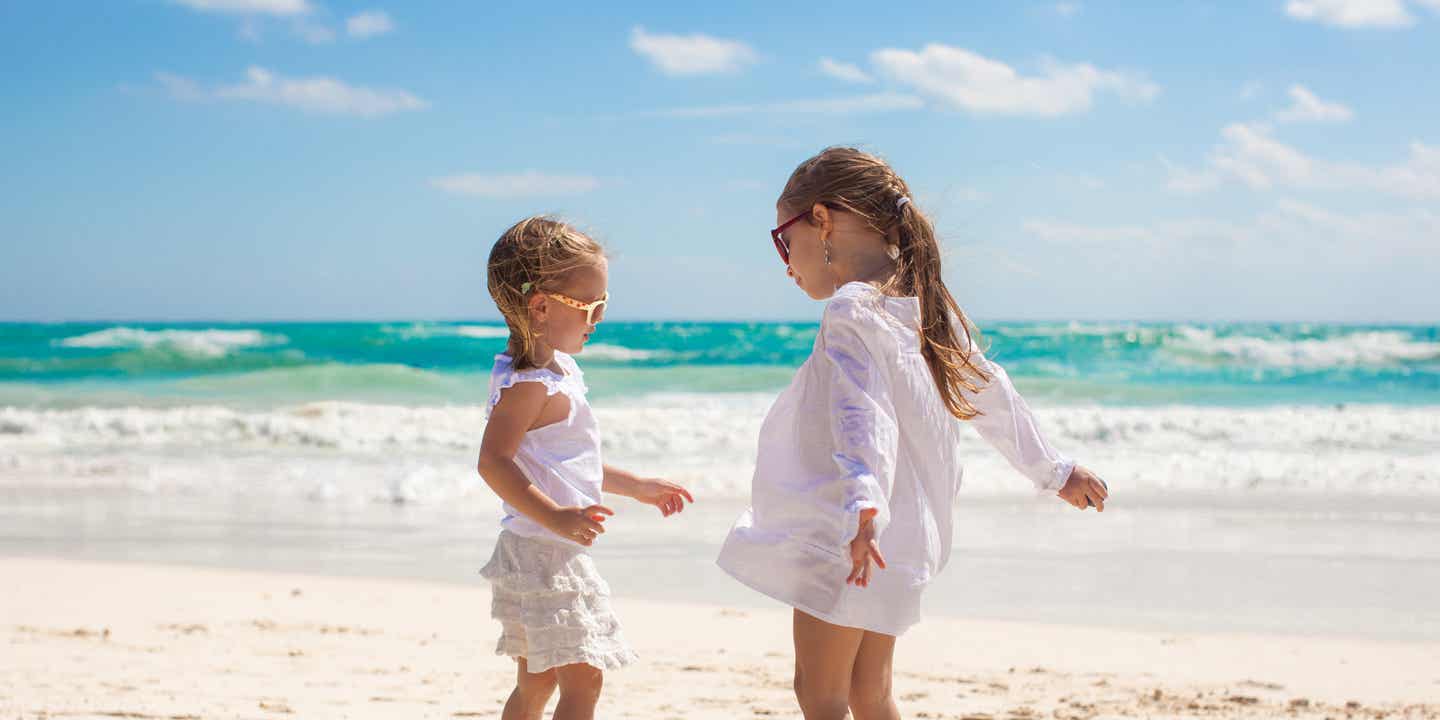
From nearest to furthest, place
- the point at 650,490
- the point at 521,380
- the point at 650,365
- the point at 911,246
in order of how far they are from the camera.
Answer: the point at 911,246, the point at 521,380, the point at 650,490, the point at 650,365

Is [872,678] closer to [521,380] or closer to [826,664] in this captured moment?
[826,664]

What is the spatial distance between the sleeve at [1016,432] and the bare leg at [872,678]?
0.48 meters

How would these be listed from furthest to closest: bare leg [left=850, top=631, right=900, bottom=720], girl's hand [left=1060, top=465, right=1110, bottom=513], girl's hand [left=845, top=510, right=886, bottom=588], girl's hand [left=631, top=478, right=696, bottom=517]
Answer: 1. girl's hand [left=631, top=478, right=696, bottom=517]
2. girl's hand [left=1060, top=465, right=1110, bottom=513]
3. bare leg [left=850, top=631, right=900, bottom=720]
4. girl's hand [left=845, top=510, right=886, bottom=588]

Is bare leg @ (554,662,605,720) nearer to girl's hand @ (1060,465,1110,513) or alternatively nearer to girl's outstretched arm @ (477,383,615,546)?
girl's outstretched arm @ (477,383,615,546)

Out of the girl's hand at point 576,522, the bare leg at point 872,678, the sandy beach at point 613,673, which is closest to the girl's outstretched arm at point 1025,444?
the bare leg at point 872,678

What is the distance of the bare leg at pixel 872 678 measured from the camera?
2.45m

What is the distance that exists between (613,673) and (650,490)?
5.96ft

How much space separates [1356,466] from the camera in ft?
35.0

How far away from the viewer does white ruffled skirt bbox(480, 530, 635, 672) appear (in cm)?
261

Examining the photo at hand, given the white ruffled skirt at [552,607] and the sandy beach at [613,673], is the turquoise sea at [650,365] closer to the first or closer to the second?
the sandy beach at [613,673]

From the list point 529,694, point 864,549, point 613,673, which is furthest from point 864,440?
point 613,673

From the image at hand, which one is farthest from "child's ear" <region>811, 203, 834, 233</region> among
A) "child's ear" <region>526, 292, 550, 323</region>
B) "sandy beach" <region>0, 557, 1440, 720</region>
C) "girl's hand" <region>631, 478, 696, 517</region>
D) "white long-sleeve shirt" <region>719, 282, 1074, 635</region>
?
"sandy beach" <region>0, 557, 1440, 720</region>

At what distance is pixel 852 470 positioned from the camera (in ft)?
7.18

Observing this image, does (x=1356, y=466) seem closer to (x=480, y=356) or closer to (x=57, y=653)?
(x=57, y=653)
